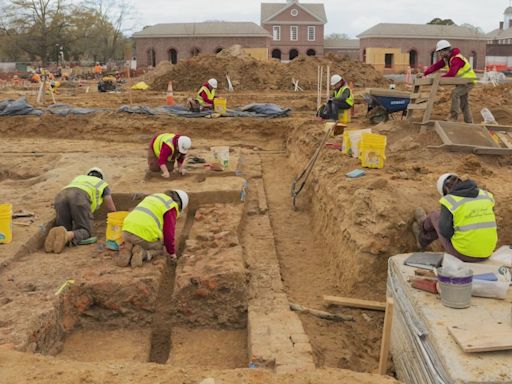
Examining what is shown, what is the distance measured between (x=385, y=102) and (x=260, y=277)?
7174 millimetres

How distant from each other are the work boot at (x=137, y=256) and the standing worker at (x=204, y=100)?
405 inches

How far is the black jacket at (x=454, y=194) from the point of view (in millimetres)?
5094

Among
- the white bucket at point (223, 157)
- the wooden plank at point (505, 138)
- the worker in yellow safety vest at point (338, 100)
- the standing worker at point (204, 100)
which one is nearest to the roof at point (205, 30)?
the standing worker at point (204, 100)

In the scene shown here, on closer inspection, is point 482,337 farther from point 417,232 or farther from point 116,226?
point 116,226

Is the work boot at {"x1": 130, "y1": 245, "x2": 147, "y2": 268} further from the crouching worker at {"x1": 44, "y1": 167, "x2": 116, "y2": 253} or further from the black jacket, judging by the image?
the black jacket

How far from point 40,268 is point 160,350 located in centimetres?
176

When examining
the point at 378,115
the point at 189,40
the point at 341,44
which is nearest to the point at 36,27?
the point at 189,40

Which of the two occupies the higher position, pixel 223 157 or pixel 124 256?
pixel 223 157

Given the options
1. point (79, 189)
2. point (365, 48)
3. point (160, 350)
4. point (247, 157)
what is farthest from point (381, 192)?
point (365, 48)

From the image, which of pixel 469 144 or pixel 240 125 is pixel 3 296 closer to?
pixel 469 144

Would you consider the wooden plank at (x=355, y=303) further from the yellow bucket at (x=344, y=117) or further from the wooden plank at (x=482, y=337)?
the yellow bucket at (x=344, y=117)

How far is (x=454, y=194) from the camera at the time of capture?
5168mm

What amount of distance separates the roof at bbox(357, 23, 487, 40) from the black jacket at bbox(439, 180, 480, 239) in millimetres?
50215

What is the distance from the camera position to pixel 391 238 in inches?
239
